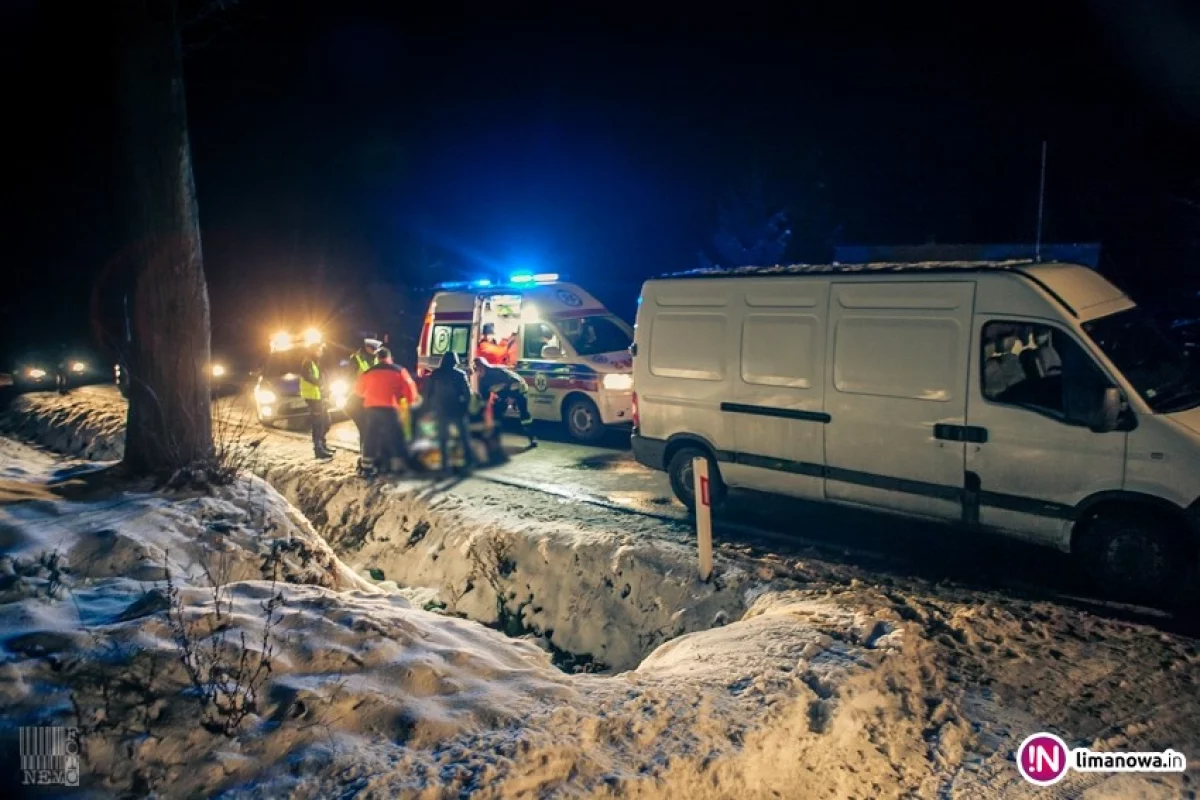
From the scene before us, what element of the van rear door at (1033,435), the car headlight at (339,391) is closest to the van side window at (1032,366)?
the van rear door at (1033,435)

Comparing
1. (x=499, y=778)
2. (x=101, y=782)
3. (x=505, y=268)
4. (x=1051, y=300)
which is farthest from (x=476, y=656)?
(x=505, y=268)

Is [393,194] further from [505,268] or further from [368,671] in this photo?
[368,671]

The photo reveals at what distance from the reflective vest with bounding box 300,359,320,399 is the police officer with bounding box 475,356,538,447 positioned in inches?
93.8

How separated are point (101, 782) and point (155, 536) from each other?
3.36 meters

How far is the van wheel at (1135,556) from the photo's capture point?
592cm

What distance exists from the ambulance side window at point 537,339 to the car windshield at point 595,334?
0.72 feet

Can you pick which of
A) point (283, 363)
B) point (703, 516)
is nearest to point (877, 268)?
point (703, 516)

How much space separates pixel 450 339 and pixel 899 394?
8978 mm

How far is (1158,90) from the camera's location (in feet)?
59.8

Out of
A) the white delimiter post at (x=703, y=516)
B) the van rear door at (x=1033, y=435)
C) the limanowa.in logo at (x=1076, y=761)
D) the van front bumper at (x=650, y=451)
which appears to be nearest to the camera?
the limanowa.in logo at (x=1076, y=761)

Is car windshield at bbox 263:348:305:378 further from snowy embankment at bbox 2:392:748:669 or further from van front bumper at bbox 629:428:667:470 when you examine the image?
van front bumper at bbox 629:428:667:470

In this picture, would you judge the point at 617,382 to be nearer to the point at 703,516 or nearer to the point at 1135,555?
the point at 703,516

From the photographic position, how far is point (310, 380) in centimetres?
1191

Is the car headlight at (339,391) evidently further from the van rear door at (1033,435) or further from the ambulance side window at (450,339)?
the van rear door at (1033,435)
